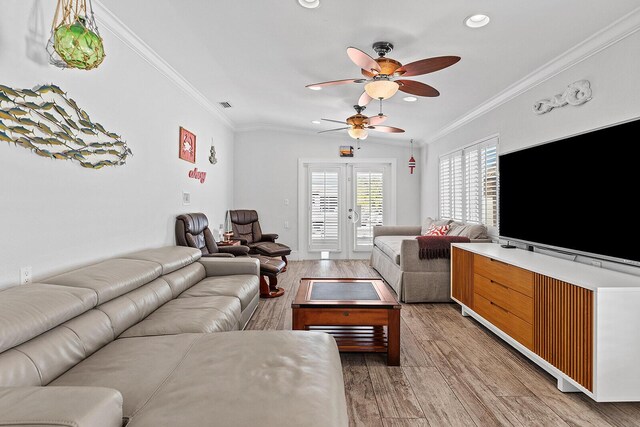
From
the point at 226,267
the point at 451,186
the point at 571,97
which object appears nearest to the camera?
the point at 571,97

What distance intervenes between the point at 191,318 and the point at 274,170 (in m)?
5.13

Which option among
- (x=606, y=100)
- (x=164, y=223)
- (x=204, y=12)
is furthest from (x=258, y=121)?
(x=606, y=100)

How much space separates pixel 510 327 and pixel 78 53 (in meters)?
3.30

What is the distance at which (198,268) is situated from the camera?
3.33 metres

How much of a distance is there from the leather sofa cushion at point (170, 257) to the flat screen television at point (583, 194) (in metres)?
2.98

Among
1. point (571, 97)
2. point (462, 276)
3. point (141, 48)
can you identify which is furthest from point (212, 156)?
point (571, 97)

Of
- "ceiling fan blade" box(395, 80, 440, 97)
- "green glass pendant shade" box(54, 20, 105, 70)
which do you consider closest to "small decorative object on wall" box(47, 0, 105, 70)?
"green glass pendant shade" box(54, 20, 105, 70)


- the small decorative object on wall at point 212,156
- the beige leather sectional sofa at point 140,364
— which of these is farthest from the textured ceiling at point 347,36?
the beige leather sectional sofa at point 140,364

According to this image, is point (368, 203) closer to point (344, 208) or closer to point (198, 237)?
point (344, 208)

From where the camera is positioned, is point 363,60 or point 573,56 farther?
point 573,56

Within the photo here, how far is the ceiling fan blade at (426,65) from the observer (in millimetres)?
2562

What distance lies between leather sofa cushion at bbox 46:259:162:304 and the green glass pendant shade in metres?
1.14

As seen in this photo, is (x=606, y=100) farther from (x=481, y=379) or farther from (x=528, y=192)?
(x=481, y=379)

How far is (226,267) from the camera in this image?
139 inches
